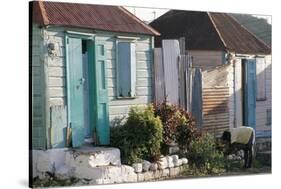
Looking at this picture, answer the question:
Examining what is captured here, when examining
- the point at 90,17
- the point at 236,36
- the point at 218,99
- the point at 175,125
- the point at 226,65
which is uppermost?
the point at 90,17

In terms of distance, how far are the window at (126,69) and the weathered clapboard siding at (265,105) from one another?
7.37 feet

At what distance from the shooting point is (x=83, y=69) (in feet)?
26.2

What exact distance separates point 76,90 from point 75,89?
0.07 feet

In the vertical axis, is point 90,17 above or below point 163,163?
above

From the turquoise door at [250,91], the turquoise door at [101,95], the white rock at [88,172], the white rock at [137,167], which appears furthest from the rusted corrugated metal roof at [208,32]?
the white rock at [88,172]

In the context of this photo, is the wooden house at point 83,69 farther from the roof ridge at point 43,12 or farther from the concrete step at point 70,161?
the concrete step at point 70,161

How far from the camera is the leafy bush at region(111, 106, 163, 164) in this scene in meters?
8.20

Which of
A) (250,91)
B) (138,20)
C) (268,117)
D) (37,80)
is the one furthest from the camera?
(268,117)

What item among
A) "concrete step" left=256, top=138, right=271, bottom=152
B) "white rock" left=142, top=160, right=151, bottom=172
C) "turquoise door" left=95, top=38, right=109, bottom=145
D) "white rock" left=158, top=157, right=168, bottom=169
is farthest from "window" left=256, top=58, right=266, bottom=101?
"turquoise door" left=95, top=38, right=109, bottom=145

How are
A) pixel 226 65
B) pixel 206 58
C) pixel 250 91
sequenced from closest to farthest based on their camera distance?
pixel 206 58
pixel 226 65
pixel 250 91

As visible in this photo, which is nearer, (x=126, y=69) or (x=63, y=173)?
(x=63, y=173)

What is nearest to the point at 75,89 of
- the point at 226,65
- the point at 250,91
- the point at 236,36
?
the point at 226,65

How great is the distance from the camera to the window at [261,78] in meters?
9.44

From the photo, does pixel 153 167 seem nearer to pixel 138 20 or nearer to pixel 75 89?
pixel 75 89
